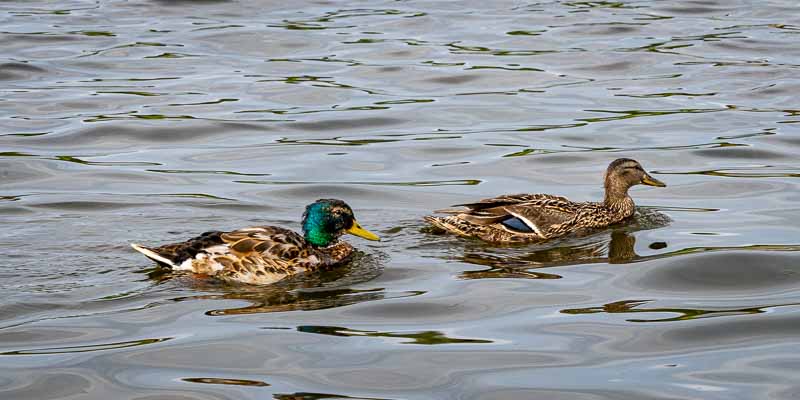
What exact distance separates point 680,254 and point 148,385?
543cm

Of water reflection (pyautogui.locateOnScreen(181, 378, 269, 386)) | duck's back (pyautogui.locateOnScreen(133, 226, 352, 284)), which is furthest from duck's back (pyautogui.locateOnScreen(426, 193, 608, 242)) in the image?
water reflection (pyautogui.locateOnScreen(181, 378, 269, 386))

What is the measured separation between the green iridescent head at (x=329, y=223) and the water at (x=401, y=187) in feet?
0.95

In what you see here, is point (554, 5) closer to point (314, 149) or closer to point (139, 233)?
point (314, 149)

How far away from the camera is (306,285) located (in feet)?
39.2

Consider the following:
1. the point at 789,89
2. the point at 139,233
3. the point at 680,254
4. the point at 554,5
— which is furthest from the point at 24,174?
the point at 554,5

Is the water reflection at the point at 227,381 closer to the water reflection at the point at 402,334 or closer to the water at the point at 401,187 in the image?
the water at the point at 401,187

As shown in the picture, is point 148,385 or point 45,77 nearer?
point 148,385

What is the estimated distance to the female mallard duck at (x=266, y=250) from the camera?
11961mm

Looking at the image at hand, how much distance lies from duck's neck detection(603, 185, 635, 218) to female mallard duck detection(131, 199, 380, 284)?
293 centimetres

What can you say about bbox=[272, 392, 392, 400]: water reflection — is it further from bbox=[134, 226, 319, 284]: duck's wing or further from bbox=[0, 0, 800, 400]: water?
bbox=[134, 226, 319, 284]: duck's wing

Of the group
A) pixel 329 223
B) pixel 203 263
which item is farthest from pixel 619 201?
pixel 203 263

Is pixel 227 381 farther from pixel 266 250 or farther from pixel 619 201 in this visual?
pixel 619 201

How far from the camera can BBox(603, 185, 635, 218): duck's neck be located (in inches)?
571

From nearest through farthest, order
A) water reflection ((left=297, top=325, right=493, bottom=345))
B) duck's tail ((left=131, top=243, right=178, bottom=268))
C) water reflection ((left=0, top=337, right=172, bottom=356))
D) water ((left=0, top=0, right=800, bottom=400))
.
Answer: water ((left=0, top=0, right=800, bottom=400))
water reflection ((left=0, top=337, right=172, bottom=356))
water reflection ((left=297, top=325, right=493, bottom=345))
duck's tail ((left=131, top=243, right=178, bottom=268))
